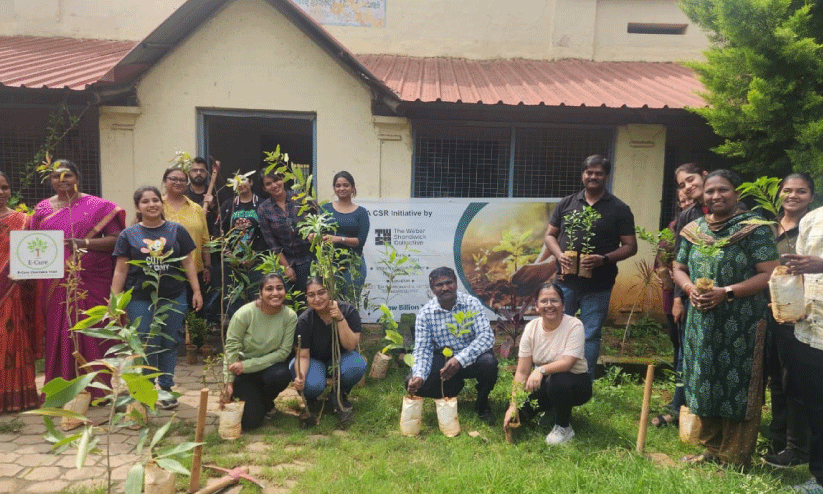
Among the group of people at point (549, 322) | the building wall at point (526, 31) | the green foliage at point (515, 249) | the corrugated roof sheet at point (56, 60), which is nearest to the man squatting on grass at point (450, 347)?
the group of people at point (549, 322)

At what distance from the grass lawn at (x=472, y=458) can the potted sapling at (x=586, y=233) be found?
39.1 inches

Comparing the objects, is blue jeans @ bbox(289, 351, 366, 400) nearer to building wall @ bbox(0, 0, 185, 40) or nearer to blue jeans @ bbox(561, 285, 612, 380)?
blue jeans @ bbox(561, 285, 612, 380)

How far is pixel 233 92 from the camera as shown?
6.35 m

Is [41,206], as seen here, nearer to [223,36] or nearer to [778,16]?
[223,36]

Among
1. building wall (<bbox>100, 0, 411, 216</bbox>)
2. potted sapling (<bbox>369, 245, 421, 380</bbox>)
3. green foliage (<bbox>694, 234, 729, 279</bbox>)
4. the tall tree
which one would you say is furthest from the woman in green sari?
building wall (<bbox>100, 0, 411, 216</bbox>)

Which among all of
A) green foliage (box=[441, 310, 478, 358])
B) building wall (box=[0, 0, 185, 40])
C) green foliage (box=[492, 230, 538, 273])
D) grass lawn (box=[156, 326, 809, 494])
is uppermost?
building wall (box=[0, 0, 185, 40])

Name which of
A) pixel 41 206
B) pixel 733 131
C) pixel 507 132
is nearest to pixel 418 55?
pixel 507 132

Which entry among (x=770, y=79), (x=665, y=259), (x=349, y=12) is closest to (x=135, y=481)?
(x=665, y=259)

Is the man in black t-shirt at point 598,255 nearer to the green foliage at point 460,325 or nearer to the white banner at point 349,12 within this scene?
the green foliage at point 460,325

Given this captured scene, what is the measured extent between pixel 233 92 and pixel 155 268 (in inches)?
115

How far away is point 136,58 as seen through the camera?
5941 millimetres

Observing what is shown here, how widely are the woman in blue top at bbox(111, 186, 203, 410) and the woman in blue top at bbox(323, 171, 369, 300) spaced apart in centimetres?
139

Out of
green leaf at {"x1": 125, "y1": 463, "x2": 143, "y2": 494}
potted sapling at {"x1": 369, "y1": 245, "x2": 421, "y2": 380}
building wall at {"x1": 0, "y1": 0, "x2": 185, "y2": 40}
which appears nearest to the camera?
green leaf at {"x1": 125, "y1": 463, "x2": 143, "y2": 494}

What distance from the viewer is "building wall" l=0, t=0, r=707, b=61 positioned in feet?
28.1
